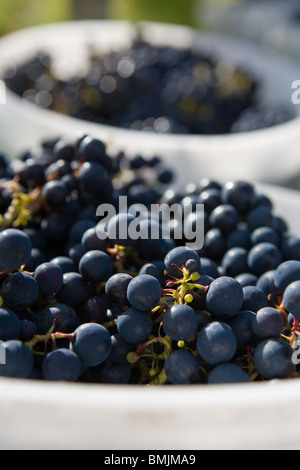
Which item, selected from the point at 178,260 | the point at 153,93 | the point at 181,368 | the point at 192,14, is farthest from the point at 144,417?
the point at 192,14

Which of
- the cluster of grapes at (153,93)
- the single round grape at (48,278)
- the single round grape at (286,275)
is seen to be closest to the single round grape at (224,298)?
the single round grape at (286,275)

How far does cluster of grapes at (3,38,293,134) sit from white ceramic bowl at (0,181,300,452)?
129 centimetres

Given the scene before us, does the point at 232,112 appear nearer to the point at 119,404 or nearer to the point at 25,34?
the point at 25,34

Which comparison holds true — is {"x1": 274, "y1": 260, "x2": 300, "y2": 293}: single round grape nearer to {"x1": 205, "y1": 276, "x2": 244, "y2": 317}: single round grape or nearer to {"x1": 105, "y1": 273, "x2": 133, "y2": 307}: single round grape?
{"x1": 205, "y1": 276, "x2": 244, "y2": 317}: single round grape

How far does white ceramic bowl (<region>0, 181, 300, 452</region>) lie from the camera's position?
1.52 feet

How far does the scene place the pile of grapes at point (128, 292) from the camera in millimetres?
629

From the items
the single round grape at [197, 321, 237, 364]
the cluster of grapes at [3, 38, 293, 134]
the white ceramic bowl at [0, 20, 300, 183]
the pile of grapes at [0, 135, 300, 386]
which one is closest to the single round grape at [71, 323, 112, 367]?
the pile of grapes at [0, 135, 300, 386]

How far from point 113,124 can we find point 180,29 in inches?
43.3

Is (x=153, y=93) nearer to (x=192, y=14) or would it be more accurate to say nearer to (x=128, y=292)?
(x=128, y=292)

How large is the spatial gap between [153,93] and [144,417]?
172 centimetres

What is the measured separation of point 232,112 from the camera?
1.95 m

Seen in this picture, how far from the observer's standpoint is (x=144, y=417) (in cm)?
46

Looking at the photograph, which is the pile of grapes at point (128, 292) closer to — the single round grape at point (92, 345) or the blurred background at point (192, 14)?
the single round grape at point (92, 345)
